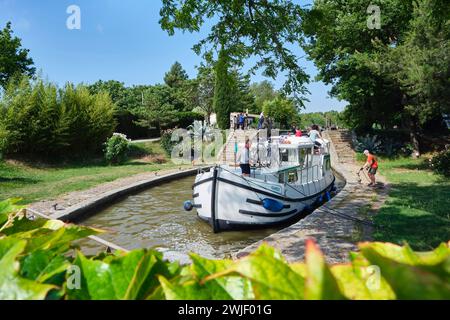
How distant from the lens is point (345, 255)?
648cm

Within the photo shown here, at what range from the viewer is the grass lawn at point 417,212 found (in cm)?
726

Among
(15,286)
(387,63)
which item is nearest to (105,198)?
(15,286)

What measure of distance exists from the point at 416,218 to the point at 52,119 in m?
21.6

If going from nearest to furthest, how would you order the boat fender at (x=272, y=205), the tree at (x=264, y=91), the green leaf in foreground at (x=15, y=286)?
the green leaf in foreground at (x=15, y=286), the boat fender at (x=272, y=205), the tree at (x=264, y=91)

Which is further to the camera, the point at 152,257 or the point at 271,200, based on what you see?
the point at 271,200

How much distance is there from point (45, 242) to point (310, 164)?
41.9ft

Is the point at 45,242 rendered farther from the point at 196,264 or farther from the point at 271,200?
the point at 271,200

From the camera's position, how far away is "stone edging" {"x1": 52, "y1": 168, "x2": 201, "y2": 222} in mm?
10700

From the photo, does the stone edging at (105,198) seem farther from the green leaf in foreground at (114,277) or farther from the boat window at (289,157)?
the green leaf in foreground at (114,277)

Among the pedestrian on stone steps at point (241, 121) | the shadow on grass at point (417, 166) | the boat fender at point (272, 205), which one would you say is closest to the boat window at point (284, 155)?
the boat fender at point (272, 205)

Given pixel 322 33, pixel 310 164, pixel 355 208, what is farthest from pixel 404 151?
pixel 322 33

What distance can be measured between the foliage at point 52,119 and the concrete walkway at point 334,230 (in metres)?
17.2

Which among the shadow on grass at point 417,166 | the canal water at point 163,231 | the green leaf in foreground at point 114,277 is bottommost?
the canal water at point 163,231

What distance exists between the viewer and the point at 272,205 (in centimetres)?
1074
